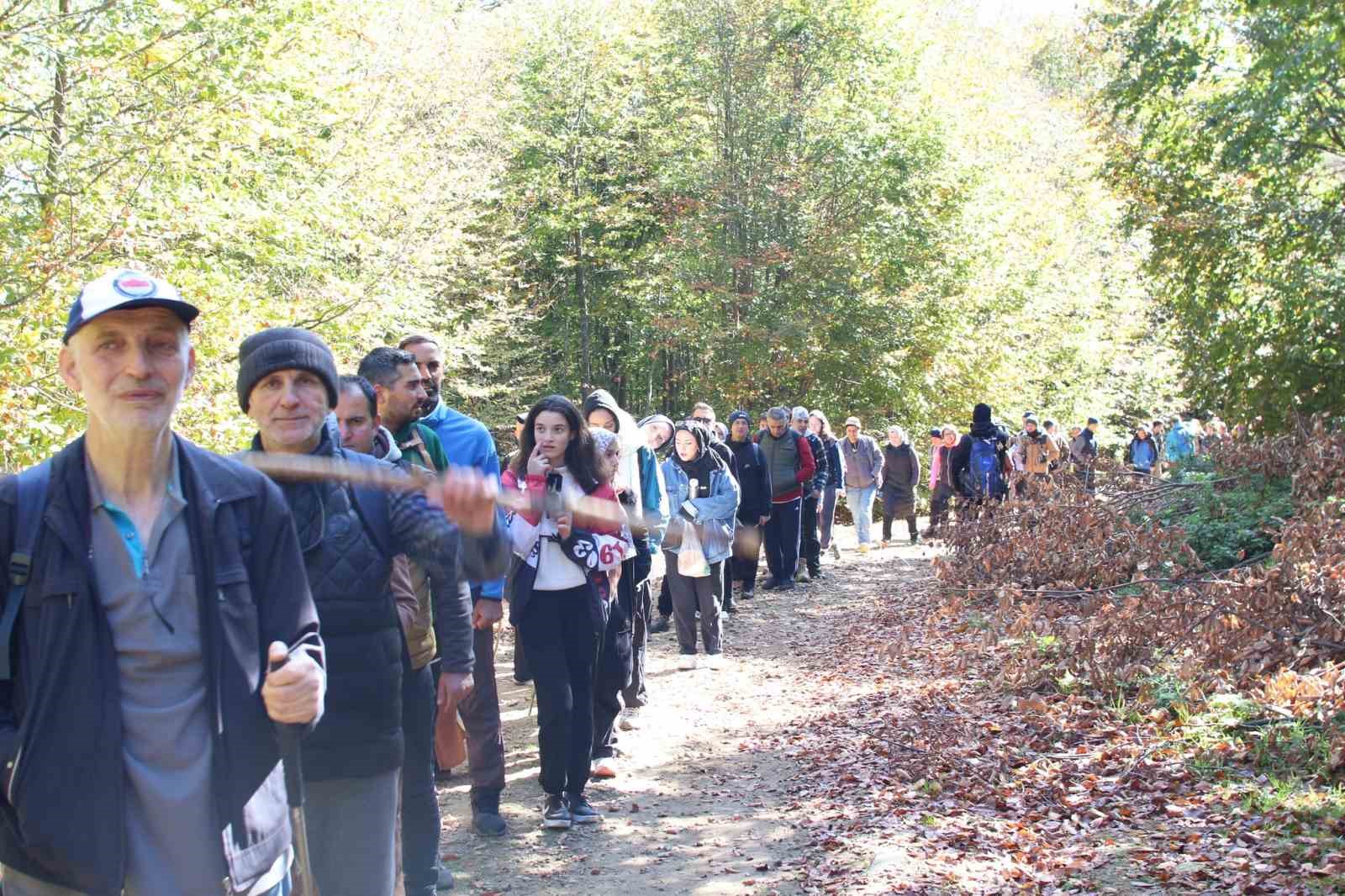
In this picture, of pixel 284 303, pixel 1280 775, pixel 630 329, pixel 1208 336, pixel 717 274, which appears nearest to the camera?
pixel 1280 775

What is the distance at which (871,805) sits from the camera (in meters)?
7.18

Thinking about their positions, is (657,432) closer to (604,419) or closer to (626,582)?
(604,419)

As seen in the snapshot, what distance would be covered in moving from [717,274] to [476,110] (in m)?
7.61

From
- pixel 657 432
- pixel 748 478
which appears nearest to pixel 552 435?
pixel 657 432

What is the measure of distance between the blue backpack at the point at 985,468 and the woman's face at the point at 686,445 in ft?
24.6

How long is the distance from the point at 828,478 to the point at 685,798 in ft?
40.2

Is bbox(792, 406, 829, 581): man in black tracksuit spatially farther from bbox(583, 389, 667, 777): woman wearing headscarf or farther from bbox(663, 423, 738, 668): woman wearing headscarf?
bbox(583, 389, 667, 777): woman wearing headscarf

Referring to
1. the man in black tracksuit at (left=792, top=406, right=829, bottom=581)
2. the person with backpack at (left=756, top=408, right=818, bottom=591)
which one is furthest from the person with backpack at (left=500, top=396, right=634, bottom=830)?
the man in black tracksuit at (left=792, top=406, right=829, bottom=581)

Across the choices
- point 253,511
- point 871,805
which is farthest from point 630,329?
point 253,511

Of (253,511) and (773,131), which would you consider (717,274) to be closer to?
(773,131)

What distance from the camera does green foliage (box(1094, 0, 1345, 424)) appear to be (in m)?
12.5

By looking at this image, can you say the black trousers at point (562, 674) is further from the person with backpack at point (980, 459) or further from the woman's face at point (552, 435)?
the person with backpack at point (980, 459)

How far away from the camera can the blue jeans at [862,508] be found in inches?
859

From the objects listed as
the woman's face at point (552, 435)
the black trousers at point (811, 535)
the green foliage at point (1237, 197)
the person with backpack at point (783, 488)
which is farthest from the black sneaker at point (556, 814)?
the black trousers at point (811, 535)
